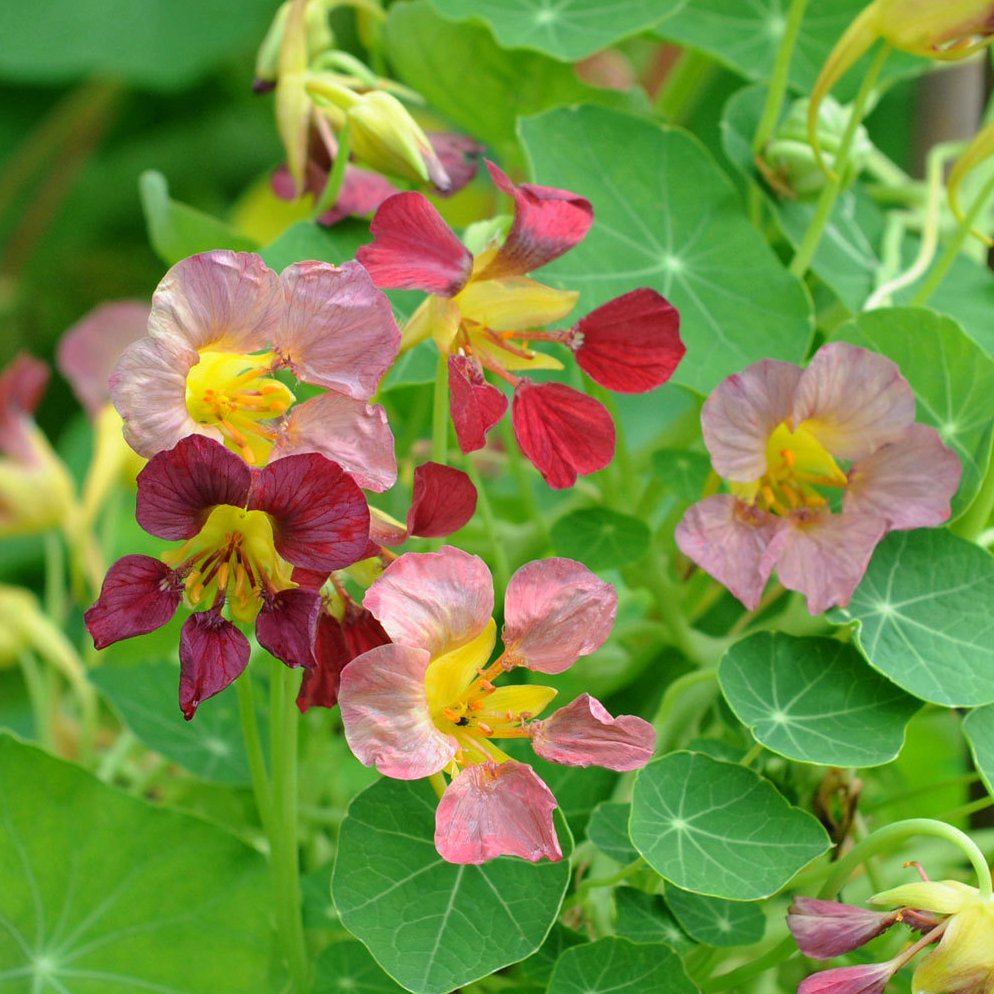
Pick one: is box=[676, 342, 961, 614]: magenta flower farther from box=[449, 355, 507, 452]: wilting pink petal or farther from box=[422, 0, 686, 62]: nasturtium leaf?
box=[422, 0, 686, 62]: nasturtium leaf

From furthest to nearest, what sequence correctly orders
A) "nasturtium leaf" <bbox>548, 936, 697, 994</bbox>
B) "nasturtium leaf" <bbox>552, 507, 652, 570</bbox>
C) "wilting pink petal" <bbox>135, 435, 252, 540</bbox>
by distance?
"nasturtium leaf" <bbox>552, 507, 652, 570</bbox>, "nasturtium leaf" <bbox>548, 936, 697, 994</bbox>, "wilting pink petal" <bbox>135, 435, 252, 540</bbox>

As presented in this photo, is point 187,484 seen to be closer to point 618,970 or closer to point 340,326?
point 340,326

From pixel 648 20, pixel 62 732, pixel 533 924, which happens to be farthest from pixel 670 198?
pixel 62 732

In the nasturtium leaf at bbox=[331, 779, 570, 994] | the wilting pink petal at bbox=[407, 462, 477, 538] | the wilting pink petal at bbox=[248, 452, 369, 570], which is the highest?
the wilting pink petal at bbox=[248, 452, 369, 570]

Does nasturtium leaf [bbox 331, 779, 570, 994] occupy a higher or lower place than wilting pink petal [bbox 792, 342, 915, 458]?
lower

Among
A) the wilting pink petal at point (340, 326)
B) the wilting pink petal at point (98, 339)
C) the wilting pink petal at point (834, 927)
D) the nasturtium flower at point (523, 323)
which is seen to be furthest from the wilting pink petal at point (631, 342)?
the wilting pink petal at point (98, 339)

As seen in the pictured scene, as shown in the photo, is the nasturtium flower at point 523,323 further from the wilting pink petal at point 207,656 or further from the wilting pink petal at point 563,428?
the wilting pink petal at point 207,656

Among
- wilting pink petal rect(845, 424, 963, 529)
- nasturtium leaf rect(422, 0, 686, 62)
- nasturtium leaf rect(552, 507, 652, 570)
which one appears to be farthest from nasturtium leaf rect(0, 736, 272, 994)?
nasturtium leaf rect(422, 0, 686, 62)
